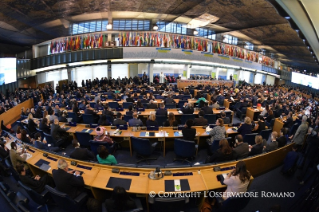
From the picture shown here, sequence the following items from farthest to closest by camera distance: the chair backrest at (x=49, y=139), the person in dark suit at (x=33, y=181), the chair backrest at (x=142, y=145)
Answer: the chair backrest at (x=49, y=139), the chair backrest at (x=142, y=145), the person in dark suit at (x=33, y=181)

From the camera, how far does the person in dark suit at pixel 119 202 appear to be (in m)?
2.96

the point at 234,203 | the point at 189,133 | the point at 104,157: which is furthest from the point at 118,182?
the point at 189,133

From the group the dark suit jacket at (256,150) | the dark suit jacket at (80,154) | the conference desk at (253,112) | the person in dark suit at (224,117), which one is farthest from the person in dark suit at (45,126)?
the conference desk at (253,112)

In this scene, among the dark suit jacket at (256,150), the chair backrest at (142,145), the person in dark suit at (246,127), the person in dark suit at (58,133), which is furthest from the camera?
the person in dark suit at (58,133)

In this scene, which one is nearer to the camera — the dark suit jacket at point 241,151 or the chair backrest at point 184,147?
the dark suit jacket at point 241,151

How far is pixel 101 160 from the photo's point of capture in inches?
167

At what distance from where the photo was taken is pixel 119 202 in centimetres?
299

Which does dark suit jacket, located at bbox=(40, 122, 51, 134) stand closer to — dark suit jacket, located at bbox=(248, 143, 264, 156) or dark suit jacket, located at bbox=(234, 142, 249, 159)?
dark suit jacket, located at bbox=(234, 142, 249, 159)

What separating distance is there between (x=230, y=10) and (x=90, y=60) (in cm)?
1345

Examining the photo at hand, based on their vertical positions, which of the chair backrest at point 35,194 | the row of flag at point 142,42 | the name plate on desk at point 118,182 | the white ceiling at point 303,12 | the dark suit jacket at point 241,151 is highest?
the row of flag at point 142,42

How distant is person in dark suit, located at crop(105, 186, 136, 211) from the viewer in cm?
296

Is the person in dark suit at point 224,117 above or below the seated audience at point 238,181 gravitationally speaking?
above

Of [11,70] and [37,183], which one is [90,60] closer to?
[11,70]

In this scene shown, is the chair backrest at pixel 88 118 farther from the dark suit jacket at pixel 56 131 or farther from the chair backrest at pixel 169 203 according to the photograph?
the chair backrest at pixel 169 203
